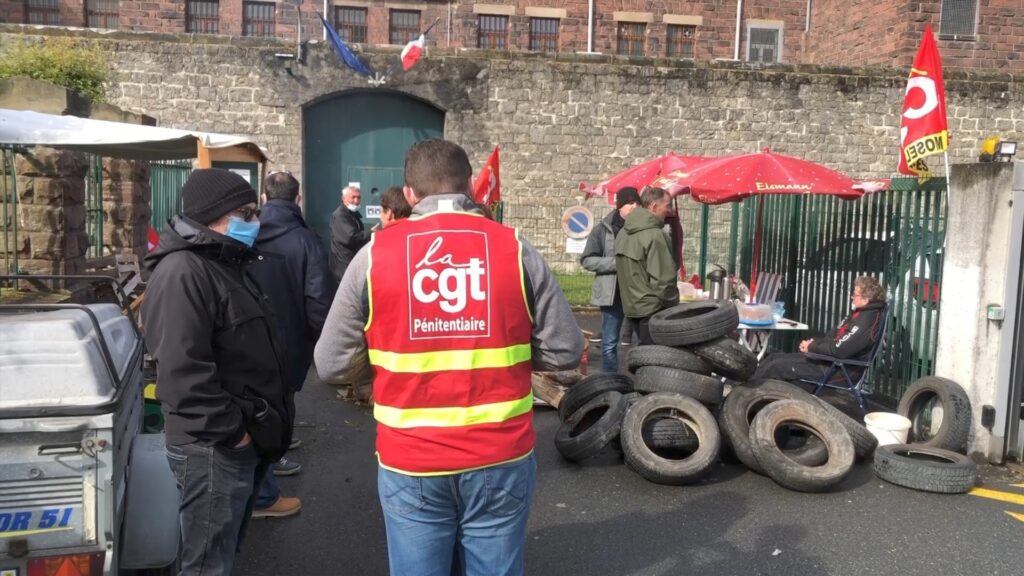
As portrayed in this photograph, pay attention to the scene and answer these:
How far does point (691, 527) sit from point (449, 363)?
311 centimetres

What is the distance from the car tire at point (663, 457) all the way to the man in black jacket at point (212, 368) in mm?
3014

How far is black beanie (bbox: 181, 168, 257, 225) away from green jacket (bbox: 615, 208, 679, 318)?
446 centimetres

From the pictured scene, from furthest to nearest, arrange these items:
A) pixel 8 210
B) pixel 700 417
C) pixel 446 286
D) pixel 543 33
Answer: pixel 543 33 → pixel 8 210 → pixel 700 417 → pixel 446 286

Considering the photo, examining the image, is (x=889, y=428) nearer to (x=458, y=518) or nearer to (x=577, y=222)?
(x=458, y=518)

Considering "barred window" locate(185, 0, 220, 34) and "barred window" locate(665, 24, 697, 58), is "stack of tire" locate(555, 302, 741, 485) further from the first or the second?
"barred window" locate(185, 0, 220, 34)

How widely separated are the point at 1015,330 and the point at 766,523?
111 inches

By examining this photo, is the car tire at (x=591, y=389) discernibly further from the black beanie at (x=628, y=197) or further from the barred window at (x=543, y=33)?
the barred window at (x=543, y=33)

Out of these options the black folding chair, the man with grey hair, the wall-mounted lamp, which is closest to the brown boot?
the man with grey hair

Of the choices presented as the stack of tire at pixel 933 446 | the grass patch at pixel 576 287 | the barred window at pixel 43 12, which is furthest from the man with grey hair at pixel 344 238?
the barred window at pixel 43 12

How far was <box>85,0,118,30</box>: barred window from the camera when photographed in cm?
2680

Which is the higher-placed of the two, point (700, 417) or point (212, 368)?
point (212, 368)

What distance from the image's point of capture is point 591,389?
21.2 ft

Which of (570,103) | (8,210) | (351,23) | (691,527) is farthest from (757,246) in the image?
(351,23)

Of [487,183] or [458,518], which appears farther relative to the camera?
[487,183]
